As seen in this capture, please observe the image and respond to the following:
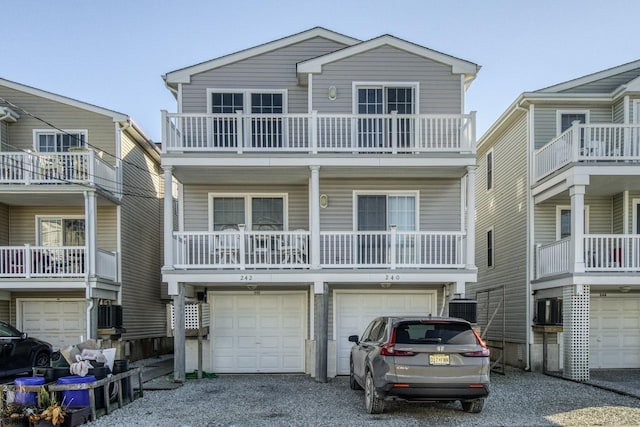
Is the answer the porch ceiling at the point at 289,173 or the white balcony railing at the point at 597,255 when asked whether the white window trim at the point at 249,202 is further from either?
the white balcony railing at the point at 597,255

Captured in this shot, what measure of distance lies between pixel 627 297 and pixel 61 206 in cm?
1697

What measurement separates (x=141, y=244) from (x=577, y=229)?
548 inches

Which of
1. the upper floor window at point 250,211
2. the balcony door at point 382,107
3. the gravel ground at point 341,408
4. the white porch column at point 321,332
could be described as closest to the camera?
the gravel ground at point 341,408

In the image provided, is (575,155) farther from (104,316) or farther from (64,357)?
(104,316)

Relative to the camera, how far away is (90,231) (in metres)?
14.3

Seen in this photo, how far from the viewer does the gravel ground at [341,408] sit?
27.3 feet

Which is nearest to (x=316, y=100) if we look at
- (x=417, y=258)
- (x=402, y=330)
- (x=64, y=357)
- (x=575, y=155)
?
(x=417, y=258)

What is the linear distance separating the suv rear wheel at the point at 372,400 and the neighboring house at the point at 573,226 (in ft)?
18.8

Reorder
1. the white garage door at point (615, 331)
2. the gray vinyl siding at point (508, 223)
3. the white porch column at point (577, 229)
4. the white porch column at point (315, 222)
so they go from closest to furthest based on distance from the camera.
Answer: the white porch column at point (315, 222) → the white porch column at point (577, 229) → the white garage door at point (615, 331) → the gray vinyl siding at point (508, 223)

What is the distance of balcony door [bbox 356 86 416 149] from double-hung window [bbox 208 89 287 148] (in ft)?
7.13

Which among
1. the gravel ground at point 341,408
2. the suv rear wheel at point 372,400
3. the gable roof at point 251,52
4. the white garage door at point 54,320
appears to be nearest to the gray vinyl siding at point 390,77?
the gable roof at point 251,52

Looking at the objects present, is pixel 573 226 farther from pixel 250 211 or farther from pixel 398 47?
pixel 250 211

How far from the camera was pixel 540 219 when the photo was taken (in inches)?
597

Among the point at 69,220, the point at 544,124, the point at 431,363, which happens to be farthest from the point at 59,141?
the point at 544,124
